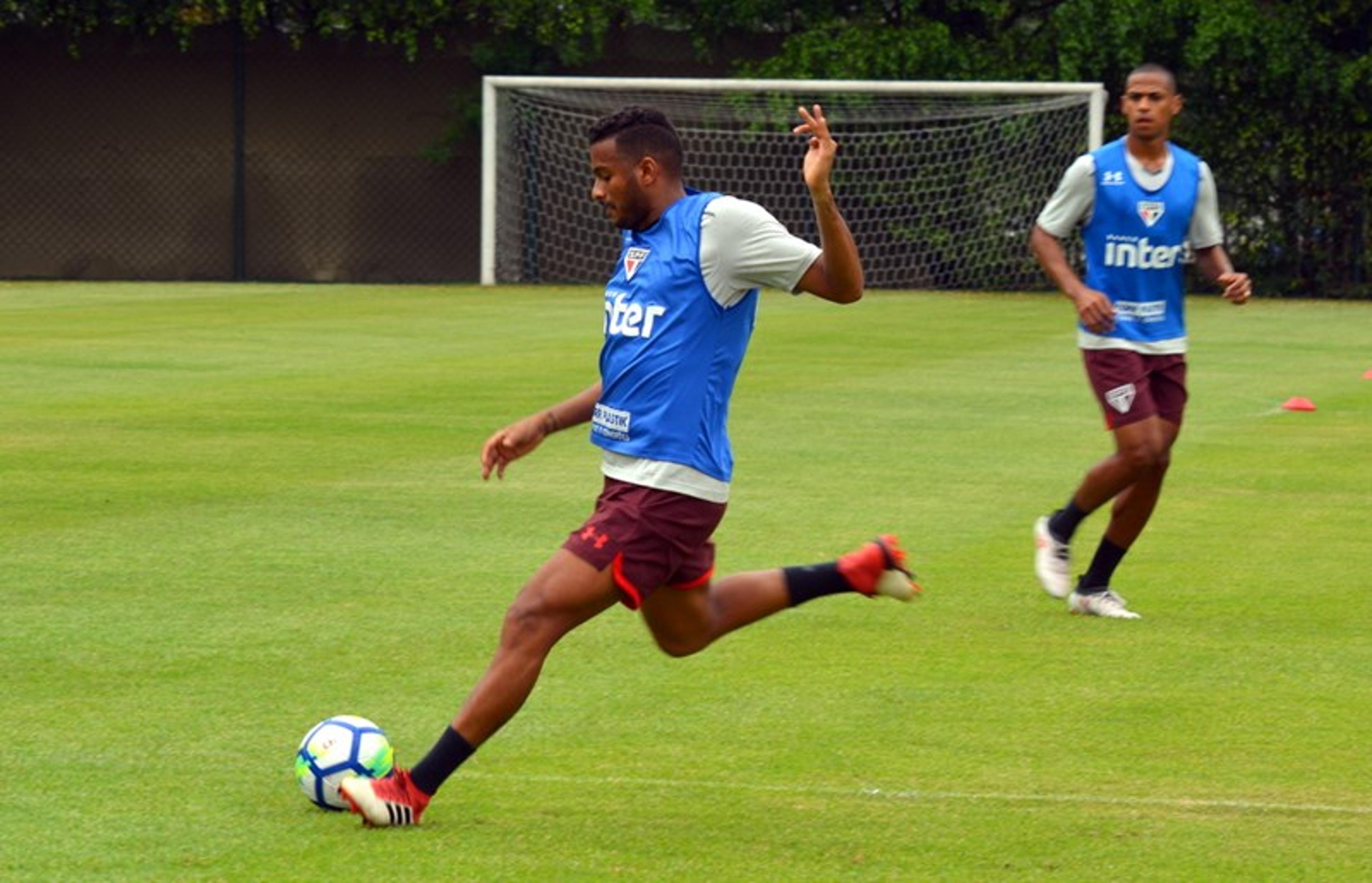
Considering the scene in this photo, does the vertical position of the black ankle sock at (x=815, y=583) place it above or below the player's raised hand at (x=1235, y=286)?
below

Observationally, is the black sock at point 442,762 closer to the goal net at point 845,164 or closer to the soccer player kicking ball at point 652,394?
the soccer player kicking ball at point 652,394

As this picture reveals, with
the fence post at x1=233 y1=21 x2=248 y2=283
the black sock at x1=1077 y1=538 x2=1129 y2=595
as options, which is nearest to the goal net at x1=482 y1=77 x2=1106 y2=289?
the fence post at x1=233 y1=21 x2=248 y2=283

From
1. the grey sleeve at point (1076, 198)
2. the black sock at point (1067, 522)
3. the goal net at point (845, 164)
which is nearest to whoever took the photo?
the grey sleeve at point (1076, 198)

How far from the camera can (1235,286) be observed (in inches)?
350

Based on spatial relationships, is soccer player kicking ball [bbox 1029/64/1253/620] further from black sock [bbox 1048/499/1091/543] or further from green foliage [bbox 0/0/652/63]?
green foliage [bbox 0/0/652/63]

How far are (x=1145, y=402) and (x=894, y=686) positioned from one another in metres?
1.99

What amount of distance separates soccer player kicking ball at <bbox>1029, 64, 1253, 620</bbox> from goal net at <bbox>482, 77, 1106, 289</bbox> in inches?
772

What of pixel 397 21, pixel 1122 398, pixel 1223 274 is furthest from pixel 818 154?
pixel 397 21

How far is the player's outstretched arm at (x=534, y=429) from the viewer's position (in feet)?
20.0

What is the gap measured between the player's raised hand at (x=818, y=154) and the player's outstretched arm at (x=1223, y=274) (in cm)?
326

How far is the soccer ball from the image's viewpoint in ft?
18.9

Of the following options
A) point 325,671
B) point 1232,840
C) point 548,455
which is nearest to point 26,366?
point 548,455

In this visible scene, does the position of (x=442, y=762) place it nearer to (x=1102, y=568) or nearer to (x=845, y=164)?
(x=1102, y=568)

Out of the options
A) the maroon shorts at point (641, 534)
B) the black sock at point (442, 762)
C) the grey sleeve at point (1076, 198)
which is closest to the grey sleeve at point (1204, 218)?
the grey sleeve at point (1076, 198)
